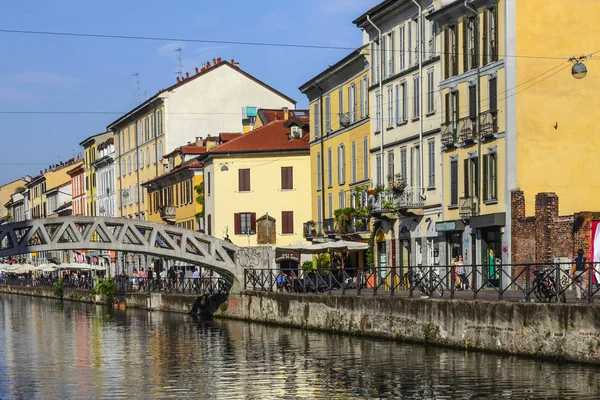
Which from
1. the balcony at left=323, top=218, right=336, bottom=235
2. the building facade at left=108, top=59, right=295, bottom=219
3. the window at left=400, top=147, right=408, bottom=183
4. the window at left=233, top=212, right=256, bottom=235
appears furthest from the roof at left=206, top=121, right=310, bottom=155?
the window at left=400, top=147, right=408, bottom=183

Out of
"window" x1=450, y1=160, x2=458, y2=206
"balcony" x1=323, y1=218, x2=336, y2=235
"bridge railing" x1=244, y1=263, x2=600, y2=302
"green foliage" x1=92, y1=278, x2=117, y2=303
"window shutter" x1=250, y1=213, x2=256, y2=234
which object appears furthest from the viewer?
"window shutter" x1=250, y1=213, x2=256, y2=234

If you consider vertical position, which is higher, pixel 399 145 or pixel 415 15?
pixel 415 15

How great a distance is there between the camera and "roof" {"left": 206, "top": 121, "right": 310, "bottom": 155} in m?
83.2

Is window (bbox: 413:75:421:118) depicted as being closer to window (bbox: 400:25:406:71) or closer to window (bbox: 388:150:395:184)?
window (bbox: 400:25:406:71)

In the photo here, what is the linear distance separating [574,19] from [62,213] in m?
109

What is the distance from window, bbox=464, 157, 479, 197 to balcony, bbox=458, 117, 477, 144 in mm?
779

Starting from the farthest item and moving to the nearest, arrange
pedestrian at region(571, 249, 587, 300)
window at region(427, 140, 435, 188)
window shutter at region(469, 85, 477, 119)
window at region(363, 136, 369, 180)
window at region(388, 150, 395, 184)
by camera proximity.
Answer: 1. window at region(363, 136, 369, 180)
2. window at region(388, 150, 395, 184)
3. window at region(427, 140, 435, 188)
4. window shutter at region(469, 85, 477, 119)
5. pedestrian at region(571, 249, 587, 300)

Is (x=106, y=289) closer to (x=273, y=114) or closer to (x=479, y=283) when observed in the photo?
(x=273, y=114)

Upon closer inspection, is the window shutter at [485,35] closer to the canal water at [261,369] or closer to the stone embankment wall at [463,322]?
the stone embankment wall at [463,322]

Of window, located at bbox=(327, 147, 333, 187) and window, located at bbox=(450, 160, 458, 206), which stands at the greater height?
window, located at bbox=(327, 147, 333, 187)

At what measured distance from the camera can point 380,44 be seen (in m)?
62.0

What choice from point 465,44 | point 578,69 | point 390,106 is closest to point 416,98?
point 390,106

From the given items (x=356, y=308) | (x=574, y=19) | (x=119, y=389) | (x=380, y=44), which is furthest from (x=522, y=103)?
(x=119, y=389)

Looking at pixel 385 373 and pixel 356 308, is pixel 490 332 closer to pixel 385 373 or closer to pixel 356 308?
pixel 385 373
